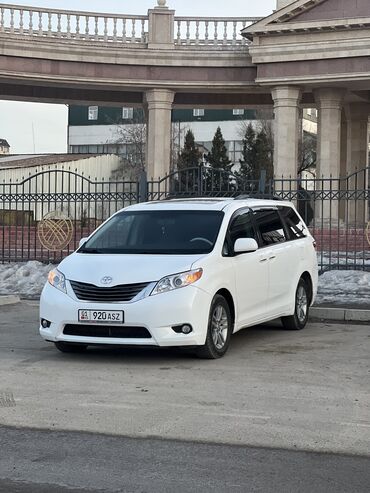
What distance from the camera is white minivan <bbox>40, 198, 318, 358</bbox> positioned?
28.2ft

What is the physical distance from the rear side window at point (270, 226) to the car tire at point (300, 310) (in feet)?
2.68

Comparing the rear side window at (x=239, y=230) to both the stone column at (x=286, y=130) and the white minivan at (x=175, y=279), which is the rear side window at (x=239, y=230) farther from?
the stone column at (x=286, y=130)

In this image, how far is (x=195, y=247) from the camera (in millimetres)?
9453

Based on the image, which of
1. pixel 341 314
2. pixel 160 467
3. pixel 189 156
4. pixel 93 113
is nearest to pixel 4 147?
pixel 93 113

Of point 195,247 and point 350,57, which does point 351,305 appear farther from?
point 350,57

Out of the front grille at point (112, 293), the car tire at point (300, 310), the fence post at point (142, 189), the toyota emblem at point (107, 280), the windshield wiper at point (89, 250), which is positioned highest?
the fence post at point (142, 189)

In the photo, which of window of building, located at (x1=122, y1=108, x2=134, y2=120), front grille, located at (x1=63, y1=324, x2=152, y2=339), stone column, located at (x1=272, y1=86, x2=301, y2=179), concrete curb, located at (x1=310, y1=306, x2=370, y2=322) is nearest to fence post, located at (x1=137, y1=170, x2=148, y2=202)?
concrete curb, located at (x1=310, y1=306, x2=370, y2=322)

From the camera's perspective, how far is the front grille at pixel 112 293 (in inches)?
340

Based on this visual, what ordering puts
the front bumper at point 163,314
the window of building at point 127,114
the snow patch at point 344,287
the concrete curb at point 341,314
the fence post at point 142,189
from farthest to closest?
the window of building at point 127,114, the fence post at point 142,189, the snow patch at point 344,287, the concrete curb at point 341,314, the front bumper at point 163,314

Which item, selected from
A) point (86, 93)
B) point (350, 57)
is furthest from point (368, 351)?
point (86, 93)

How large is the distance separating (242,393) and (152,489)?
2.64 m

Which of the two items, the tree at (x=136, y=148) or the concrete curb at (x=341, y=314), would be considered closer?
the concrete curb at (x=341, y=314)

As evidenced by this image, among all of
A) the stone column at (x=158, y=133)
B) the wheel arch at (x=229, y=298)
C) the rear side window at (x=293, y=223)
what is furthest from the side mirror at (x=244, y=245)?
the stone column at (x=158, y=133)

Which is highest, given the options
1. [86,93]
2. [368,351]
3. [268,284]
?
[86,93]
